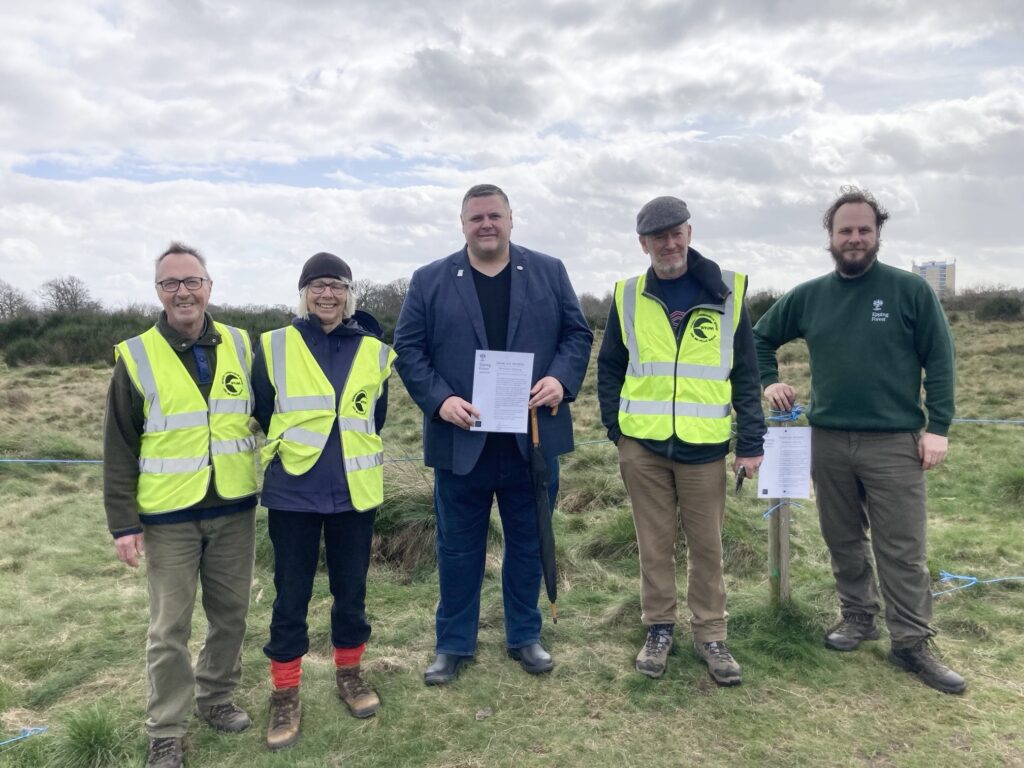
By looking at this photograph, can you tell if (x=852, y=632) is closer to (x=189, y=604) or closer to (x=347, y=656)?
(x=347, y=656)

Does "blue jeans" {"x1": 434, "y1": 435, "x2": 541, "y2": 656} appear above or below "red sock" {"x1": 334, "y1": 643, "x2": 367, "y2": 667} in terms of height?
above

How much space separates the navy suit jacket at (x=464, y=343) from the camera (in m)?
3.57

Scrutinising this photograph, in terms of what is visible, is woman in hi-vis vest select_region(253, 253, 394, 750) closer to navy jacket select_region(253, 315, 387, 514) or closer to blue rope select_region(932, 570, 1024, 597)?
navy jacket select_region(253, 315, 387, 514)

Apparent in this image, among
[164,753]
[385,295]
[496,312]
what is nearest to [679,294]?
[496,312]

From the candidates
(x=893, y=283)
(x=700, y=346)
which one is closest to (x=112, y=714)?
(x=700, y=346)

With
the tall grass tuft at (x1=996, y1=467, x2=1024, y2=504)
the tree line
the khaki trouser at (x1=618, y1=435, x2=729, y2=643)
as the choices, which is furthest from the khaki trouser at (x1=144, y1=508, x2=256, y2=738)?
the tree line

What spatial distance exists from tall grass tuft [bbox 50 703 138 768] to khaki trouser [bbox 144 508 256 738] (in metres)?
0.13

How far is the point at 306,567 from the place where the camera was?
3.29m

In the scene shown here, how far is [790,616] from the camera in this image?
13.4 ft

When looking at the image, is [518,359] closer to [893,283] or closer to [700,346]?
[700,346]

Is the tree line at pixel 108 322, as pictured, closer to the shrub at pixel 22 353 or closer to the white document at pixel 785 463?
the shrub at pixel 22 353

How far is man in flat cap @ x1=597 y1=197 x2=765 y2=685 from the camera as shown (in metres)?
3.57

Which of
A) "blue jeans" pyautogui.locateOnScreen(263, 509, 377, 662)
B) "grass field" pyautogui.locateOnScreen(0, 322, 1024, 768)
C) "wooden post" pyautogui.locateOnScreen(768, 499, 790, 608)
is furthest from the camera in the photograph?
"wooden post" pyautogui.locateOnScreen(768, 499, 790, 608)

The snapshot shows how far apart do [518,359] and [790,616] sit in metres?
2.14
